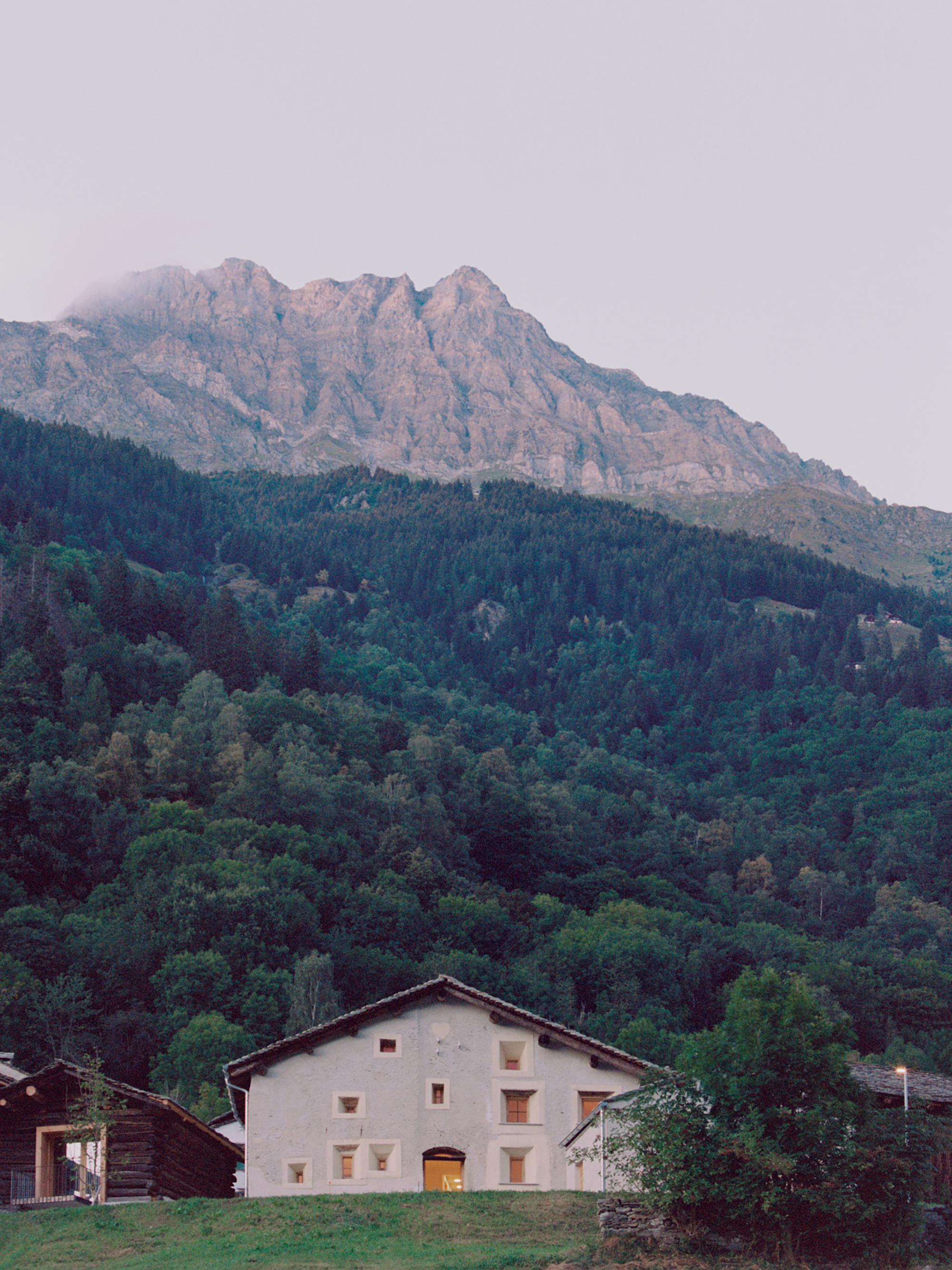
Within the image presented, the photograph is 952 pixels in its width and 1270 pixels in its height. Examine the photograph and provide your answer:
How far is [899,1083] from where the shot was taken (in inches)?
1561

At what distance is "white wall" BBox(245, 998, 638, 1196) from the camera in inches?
1736

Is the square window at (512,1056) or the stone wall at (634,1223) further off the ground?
the square window at (512,1056)

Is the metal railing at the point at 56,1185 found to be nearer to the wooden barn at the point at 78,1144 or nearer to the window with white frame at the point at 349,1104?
the wooden barn at the point at 78,1144

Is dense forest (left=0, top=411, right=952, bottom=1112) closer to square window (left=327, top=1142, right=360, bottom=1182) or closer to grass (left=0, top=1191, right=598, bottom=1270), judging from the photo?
square window (left=327, top=1142, right=360, bottom=1182)

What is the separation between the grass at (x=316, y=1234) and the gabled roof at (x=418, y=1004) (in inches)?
244

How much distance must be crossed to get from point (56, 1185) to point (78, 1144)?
181 centimetres

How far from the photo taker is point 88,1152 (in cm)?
4194

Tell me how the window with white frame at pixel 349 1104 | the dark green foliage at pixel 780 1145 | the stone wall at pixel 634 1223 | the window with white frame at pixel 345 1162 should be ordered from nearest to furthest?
the dark green foliage at pixel 780 1145 < the stone wall at pixel 634 1223 < the window with white frame at pixel 345 1162 < the window with white frame at pixel 349 1104

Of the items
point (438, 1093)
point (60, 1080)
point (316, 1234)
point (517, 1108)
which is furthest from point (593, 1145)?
point (60, 1080)

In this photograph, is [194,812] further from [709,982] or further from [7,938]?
[709,982]

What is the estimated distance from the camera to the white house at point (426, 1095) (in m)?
44.2

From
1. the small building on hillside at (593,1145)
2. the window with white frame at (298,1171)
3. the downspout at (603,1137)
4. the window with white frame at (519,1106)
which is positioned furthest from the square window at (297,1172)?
the downspout at (603,1137)

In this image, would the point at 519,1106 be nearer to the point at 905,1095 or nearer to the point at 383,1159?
the point at 383,1159

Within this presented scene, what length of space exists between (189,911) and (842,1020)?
67.4 m
